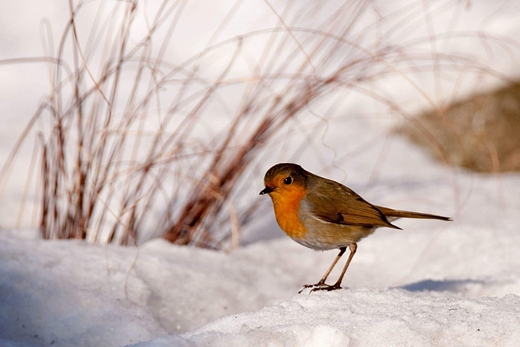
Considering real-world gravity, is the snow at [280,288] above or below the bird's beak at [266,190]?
below

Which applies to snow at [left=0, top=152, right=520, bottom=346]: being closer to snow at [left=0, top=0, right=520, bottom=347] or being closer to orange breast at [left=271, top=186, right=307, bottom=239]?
snow at [left=0, top=0, right=520, bottom=347]

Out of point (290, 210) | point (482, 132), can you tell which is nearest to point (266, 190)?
point (290, 210)

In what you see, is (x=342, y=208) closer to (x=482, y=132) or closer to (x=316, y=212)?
(x=316, y=212)

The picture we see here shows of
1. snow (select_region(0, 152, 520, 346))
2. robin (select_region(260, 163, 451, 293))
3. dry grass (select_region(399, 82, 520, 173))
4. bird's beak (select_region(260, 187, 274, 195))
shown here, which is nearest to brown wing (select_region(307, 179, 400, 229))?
robin (select_region(260, 163, 451, 293))

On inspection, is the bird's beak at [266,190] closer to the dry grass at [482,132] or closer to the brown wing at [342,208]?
the brown wing at [342,208]

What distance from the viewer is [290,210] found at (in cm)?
229

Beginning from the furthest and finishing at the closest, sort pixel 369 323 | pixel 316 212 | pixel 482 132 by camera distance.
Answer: pixel 482 132
pixel 316 212
pixel 369 323

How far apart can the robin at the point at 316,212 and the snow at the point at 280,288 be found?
19 cm

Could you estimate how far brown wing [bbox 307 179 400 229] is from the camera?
2.32m

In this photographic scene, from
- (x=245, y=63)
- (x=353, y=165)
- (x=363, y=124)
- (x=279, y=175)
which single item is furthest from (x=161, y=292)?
(x=245, y=63)

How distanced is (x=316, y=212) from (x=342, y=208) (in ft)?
0.46

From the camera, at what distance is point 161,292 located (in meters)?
2.62

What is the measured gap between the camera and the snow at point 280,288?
1839mm

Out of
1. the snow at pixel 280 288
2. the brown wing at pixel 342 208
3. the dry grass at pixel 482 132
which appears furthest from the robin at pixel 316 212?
the dry grass at pixel 482 132
